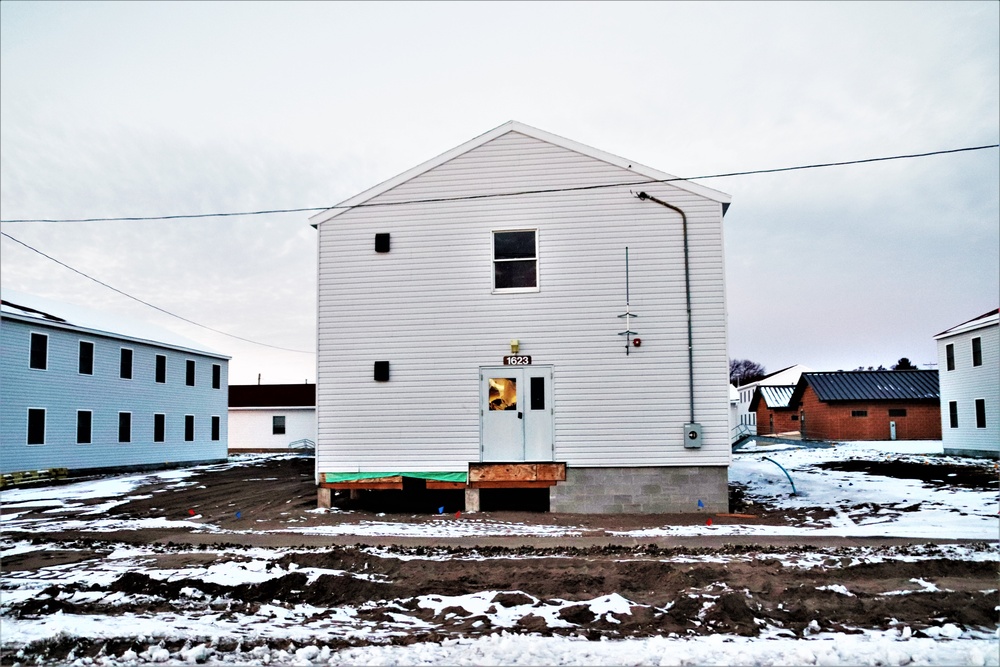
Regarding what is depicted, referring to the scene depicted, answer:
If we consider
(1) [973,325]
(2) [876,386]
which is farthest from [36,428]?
(2) [876,386]

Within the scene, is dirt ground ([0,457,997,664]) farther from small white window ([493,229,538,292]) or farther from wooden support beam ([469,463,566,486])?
small white window ([493,229,538,292])

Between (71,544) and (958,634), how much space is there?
38.9 ft

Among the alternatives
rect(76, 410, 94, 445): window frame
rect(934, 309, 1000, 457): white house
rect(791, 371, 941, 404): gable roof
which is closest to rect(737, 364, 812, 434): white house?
rect(791, 371, 941, 404): gable roof

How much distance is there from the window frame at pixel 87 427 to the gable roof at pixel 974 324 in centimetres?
3378

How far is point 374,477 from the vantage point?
574 inches

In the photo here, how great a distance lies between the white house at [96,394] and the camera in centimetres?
2428

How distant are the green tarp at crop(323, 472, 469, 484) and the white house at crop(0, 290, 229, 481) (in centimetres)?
1491

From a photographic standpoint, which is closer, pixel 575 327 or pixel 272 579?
pixel 272 579

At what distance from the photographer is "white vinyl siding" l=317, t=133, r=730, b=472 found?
14094mm

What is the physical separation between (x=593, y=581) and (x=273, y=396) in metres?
45.5

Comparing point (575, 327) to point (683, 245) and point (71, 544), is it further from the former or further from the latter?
point (71, 544)

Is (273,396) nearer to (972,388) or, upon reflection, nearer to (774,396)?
(774,396)

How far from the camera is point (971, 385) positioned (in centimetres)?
2831

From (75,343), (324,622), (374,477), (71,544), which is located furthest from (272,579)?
(75,343)
